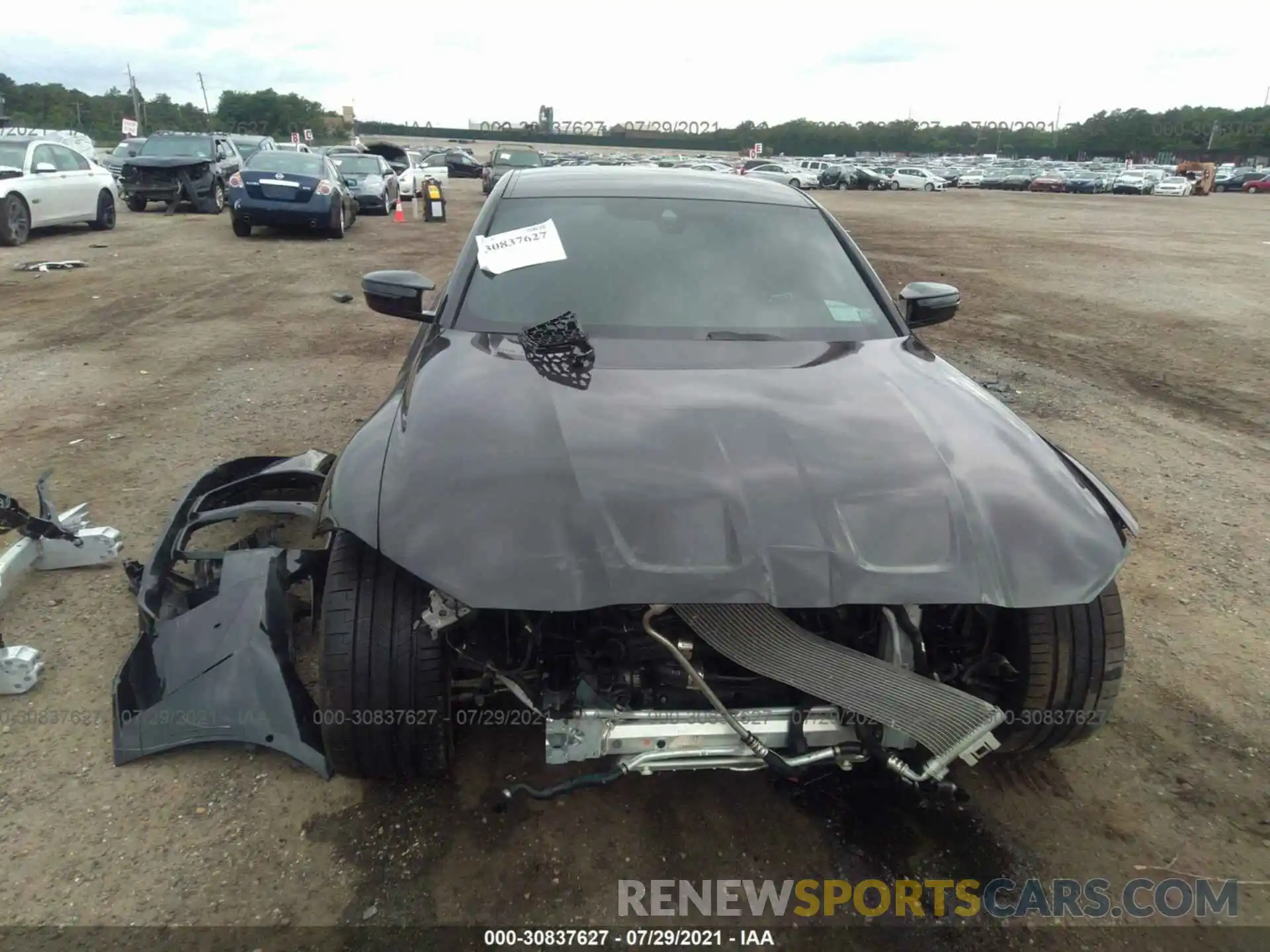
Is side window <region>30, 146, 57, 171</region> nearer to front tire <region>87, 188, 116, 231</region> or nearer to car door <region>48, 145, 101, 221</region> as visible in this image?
car door <region>48, 145, 101, 221</region>

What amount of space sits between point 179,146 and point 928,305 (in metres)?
17.7

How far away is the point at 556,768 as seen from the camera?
258 cm

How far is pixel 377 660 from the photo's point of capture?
2.16 meters

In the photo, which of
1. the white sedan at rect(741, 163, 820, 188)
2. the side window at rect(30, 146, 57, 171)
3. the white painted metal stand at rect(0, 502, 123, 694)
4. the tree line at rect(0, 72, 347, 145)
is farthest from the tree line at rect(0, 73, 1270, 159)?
the white painted metal stand at rect(0, 502, 123, 694)

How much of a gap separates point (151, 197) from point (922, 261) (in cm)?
1425

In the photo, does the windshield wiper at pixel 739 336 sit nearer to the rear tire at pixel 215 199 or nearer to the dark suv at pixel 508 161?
the rear tire at pixel 215 199

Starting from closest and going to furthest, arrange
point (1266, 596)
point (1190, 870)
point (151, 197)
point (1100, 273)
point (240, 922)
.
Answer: point (240, 922)
point (1190, 870)
point (1266, 596)
point (1100, 273)
point (151, 197)

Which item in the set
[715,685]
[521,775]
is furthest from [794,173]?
[715,685]

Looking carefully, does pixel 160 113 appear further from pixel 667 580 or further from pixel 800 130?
pixel 667 580

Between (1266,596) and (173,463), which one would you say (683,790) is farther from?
(173,463)

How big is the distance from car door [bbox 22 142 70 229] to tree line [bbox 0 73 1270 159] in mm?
48611

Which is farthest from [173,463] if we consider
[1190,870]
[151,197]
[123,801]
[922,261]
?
[151,197]

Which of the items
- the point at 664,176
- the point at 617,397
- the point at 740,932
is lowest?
the point at 740,932

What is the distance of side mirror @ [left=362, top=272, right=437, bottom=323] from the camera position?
334cm
